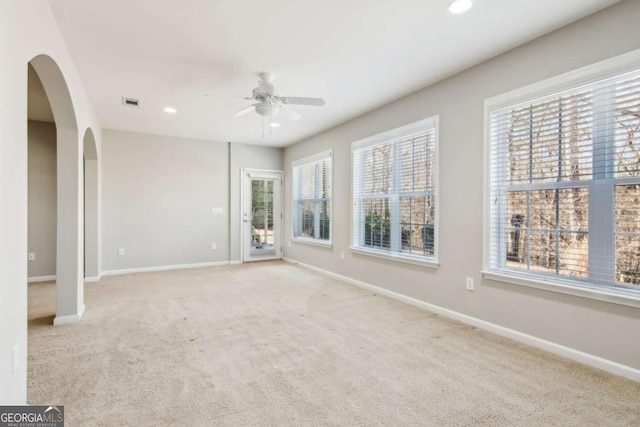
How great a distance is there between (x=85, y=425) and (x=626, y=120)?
3.87 m

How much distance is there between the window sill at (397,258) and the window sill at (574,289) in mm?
679

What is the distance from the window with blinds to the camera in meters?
2.25

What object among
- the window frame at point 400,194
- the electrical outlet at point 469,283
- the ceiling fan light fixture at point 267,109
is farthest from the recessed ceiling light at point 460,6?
the electrical outlet at point 469,283

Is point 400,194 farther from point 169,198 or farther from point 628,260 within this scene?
point 169,198

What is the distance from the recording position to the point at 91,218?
5.12 m

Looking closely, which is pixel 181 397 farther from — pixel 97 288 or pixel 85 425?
pixel 97 288

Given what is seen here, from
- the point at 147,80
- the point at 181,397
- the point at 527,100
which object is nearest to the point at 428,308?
the point at 527,100

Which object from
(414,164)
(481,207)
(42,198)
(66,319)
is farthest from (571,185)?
(42,198)

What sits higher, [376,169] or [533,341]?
[376,169]

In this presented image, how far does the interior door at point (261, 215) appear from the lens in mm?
6965

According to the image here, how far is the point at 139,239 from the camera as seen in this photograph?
5949 millimetres

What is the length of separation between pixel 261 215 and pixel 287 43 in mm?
4765

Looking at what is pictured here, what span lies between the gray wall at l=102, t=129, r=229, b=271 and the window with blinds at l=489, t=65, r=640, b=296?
525 cm

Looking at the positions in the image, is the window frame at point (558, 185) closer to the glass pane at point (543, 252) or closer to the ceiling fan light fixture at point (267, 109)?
the glass pane at point (543, 252)
